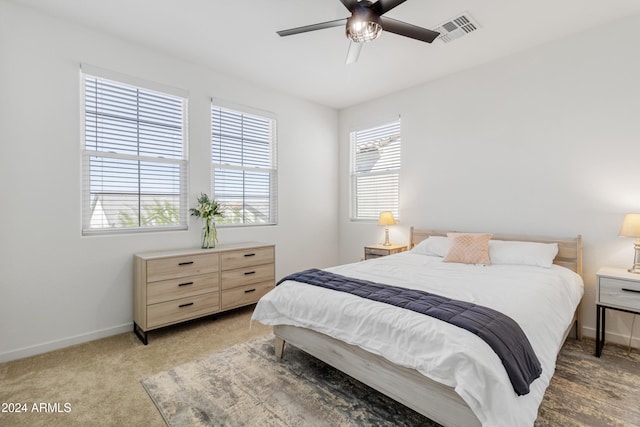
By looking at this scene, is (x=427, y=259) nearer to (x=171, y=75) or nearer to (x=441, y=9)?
(x=441, y=9)

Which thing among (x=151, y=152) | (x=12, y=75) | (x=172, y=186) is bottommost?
(x=172, y=186)

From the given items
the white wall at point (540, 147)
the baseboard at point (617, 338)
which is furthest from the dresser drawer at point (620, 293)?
the baseboard at point (617, 338)

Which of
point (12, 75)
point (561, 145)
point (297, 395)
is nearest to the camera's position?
point (297, 395)

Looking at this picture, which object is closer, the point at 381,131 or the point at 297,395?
the point at 297,395

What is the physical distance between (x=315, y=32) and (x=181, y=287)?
2.73 metres

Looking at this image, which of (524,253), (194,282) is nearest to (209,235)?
(194,282)

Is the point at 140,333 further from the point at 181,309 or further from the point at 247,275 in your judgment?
the point at 247,275

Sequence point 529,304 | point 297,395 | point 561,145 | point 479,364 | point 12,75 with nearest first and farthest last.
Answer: point 479,364, point 529,304, point 297,395, point 12,75, point 561,145

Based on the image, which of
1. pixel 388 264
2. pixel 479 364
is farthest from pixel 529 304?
pixel 388 264

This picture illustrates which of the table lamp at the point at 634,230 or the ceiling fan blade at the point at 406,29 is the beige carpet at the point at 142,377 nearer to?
the table lamp at the point at 634,230

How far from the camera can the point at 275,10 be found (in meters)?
2.54

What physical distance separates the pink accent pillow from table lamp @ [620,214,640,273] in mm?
1003

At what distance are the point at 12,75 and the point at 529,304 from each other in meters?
4.15

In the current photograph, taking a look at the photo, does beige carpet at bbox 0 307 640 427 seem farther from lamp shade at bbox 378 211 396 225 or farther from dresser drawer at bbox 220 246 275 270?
lamp shade at bbox 378 211 396 225
